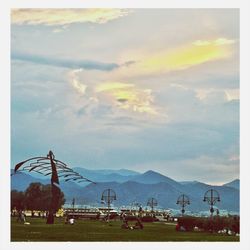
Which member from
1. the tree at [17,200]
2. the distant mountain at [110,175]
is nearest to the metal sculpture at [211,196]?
the distant mountain at [110,175]

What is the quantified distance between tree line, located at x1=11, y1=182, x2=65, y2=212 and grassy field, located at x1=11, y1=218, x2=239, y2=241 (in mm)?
72

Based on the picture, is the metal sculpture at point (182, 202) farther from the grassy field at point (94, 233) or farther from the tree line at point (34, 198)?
the tree line at point (34, 198)

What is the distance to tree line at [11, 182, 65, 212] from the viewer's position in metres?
6.39

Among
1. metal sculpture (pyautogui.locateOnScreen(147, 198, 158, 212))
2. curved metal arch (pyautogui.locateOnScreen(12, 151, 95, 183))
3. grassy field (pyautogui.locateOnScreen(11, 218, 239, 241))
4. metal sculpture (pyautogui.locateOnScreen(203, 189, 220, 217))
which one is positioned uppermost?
curved metal arch (pyautogui.locateOnScreen(12, 151, 95, 183))

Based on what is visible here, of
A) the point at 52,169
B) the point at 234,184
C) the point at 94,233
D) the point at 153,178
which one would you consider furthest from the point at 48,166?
the point at 234,184

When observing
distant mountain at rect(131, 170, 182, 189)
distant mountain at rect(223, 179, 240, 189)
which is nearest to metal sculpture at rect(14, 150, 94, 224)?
distant mountain at rect(131, 170, 182, 189)

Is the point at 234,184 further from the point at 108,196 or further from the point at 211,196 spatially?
the point at 108,196

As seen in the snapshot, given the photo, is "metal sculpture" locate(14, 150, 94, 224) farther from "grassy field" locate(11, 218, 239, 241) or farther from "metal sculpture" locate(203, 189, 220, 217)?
"metal sculpture" locate(203, 189, 220, 217)

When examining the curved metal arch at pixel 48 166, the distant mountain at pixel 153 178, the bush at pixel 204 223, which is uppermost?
the curved metal arch at pixel 48 166

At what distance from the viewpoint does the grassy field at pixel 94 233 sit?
6.40 meters
